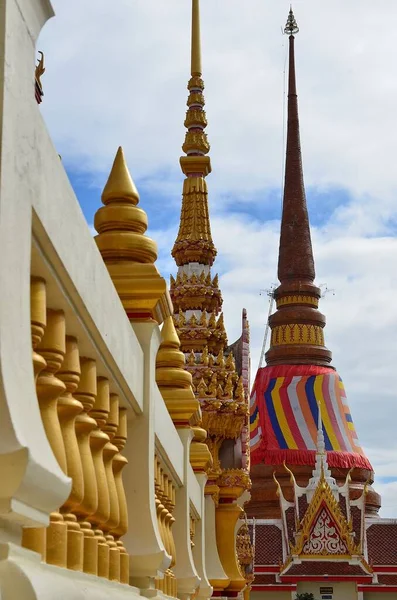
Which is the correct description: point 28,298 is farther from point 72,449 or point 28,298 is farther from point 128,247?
point 128,247

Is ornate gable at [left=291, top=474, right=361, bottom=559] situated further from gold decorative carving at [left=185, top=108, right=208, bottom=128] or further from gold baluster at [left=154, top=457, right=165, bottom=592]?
gold baluster at [left=154, top=457, right=165, bottom=592]

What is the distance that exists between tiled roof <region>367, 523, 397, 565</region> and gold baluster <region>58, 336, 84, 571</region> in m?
26.5

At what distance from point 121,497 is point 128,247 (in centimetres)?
114

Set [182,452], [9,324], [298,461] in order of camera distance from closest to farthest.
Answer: [9,324], [182,452], [298,461]

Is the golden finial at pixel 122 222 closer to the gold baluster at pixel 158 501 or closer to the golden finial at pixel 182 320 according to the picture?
the gold baluster at pixel 158 501

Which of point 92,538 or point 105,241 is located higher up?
point 105,241

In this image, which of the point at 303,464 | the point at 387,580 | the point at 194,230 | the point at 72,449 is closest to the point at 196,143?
the point at 194,230

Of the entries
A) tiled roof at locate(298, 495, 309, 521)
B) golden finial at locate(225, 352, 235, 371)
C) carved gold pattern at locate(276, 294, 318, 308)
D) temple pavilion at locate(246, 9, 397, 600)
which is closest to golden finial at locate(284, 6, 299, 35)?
temple pavilion at locate(246, 9, 397, 600)

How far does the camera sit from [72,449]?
297cm

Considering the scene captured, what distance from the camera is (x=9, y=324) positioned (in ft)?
7.19

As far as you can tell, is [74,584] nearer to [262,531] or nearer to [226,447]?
[226,447]

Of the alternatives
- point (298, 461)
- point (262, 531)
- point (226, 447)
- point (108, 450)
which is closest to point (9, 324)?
point (108, 450)

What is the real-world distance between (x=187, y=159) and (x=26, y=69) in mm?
15099

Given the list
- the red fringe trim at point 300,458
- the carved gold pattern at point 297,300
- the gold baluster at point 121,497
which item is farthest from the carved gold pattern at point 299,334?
the gold baluster at point 121,497
